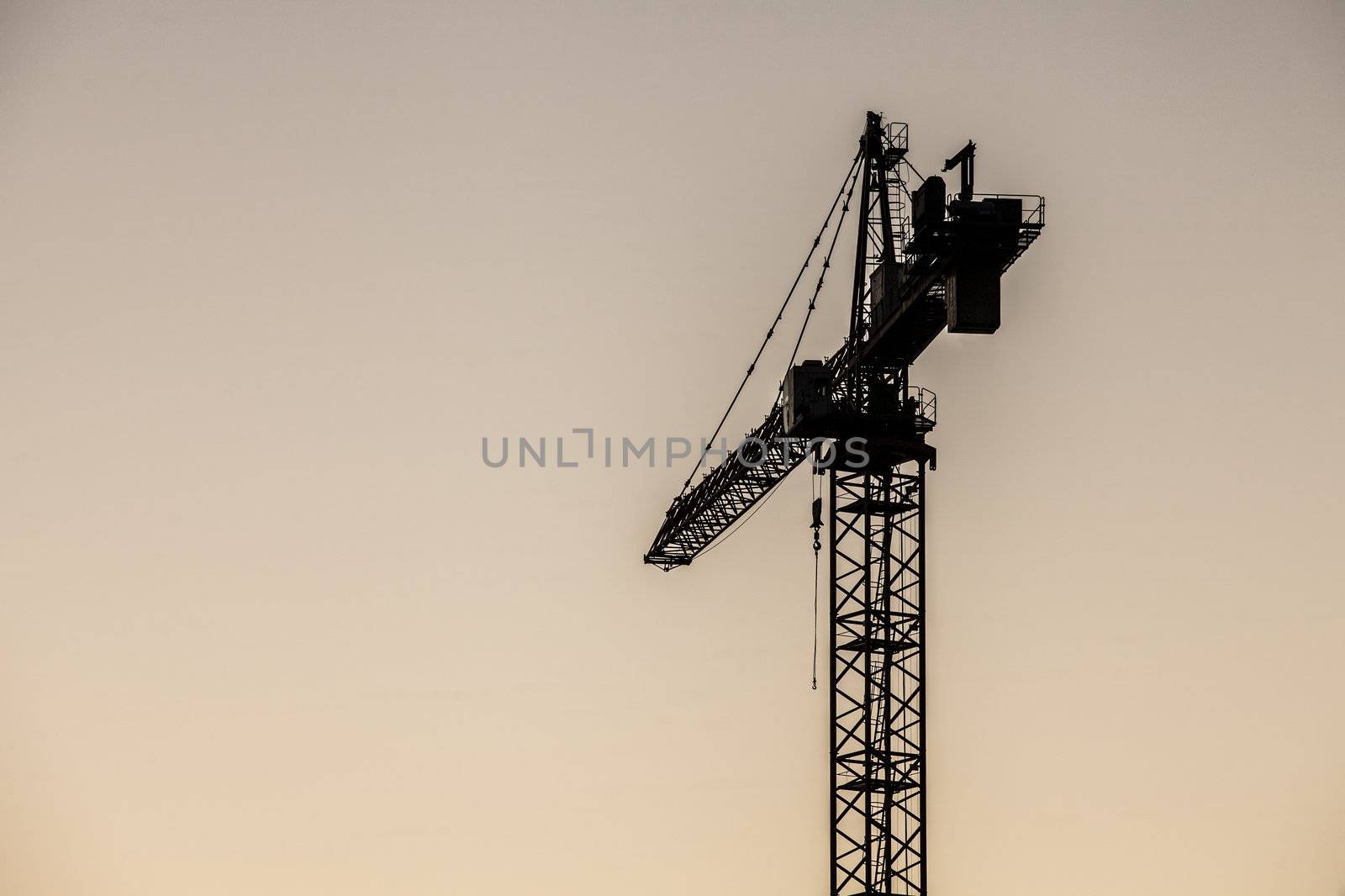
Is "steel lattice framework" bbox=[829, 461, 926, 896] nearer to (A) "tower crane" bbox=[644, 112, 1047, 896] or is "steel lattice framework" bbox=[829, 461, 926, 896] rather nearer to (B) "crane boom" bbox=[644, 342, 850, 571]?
(A) "tower crane" bbox=[644, 112, 1047, 896]

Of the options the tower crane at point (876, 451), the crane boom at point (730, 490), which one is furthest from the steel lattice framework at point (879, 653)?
the crane boom at point (730, 490)

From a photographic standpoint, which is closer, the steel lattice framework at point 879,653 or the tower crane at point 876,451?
the tower crane at point 876,451

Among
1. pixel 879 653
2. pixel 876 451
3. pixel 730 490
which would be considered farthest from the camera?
pixel 730 490

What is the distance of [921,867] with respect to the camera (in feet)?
164

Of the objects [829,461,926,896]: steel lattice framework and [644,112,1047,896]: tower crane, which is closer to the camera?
[644,112,1047,896]: tower crane

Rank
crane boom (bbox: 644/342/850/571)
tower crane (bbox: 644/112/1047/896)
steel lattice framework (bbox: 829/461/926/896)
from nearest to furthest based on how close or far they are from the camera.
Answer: tower crane (bbox: 644/112/1047/896)
steel lattice framework (bbox: 829/461/926/896)
crane boom (bbox: 644/342/850/571)

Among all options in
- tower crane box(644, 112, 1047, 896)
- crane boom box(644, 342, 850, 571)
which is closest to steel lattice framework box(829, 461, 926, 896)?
tower crane box(644, 112, 1047, 896)

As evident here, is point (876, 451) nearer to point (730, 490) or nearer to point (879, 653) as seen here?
point (879, 653)

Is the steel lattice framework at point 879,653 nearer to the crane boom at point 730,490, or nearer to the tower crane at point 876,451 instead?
the tower crane at point 876,451

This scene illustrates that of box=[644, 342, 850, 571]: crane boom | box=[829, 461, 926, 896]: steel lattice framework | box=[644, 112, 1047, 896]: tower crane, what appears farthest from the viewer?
box=[644, 342, 850, 571]: crane boom

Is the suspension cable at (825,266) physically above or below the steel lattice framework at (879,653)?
above

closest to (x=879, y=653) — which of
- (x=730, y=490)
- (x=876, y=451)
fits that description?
(x=876, y=451)

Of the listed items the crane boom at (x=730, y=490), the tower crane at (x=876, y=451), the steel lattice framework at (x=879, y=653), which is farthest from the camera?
the crane boom at (x=730, y=490)

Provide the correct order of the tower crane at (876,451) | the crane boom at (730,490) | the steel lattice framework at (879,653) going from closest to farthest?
1. the tower crane at (876,451)
2. the steel lattice framework at (879,653)
3. the crane boom at (730,490)
